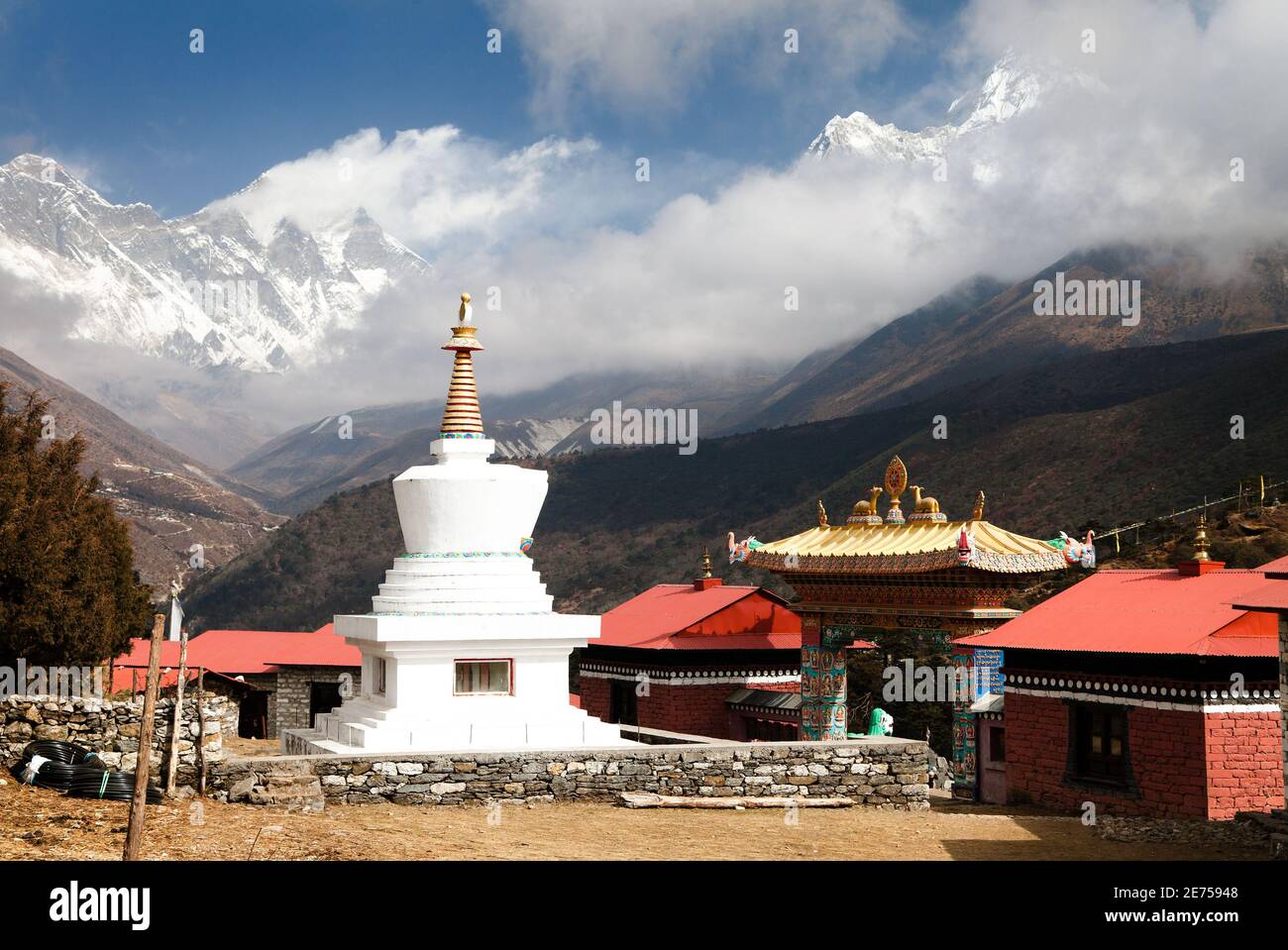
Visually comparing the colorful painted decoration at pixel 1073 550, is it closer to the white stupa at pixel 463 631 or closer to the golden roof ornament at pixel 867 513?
the golden roof ornament at pixel 867 513

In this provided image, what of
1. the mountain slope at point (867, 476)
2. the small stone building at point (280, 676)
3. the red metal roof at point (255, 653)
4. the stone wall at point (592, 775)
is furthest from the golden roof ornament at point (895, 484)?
the mountain slope at point (867, 476)

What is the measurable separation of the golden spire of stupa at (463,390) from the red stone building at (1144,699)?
8855 millimetres

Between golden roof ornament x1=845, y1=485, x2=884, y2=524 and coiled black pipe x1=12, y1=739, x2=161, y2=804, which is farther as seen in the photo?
golden roof ornament x1=845, y1=485, x2=884, y2=524

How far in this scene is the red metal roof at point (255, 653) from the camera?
3244cm

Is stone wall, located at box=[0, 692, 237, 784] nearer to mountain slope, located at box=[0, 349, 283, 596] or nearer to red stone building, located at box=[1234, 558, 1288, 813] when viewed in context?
red stone building, located at box=[1234, 558, 1288, 813]

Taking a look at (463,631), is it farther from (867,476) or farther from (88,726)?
(867,476)

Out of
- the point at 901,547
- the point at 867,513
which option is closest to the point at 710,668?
the point at 867,513

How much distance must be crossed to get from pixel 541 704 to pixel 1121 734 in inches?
330

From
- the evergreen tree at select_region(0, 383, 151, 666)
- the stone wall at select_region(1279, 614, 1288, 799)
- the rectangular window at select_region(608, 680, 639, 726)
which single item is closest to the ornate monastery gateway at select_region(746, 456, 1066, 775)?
the rectangular window at select_region(608, 680, 639, 726)

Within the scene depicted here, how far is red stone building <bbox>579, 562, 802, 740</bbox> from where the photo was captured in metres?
26.4

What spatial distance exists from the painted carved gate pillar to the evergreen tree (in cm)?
1265

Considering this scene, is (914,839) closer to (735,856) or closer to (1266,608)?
(735,856)

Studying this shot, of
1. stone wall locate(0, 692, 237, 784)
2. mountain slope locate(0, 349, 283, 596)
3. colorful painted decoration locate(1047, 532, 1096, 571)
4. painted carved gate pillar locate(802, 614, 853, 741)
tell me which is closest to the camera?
stone wall locate(0, 692, 237, 784)
